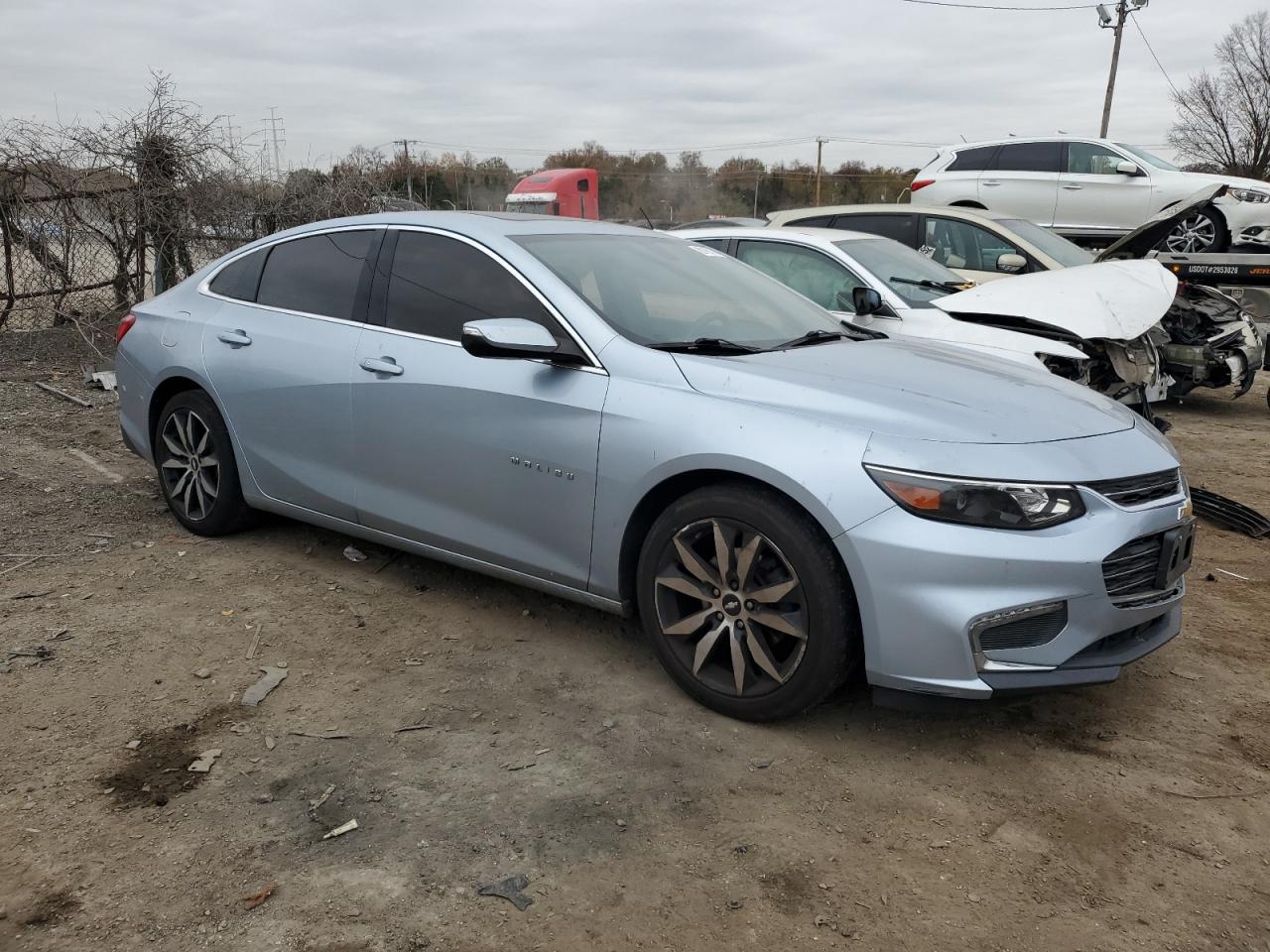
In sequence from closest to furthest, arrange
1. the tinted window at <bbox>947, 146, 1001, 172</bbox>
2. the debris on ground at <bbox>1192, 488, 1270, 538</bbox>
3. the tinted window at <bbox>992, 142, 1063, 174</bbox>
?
the debris on ground at <bbox>1192, 488, 1270, 538</bbox> < the tinted window at <bbox>992, 142, 1063, 174</bbox> < the tinted window at <bbox>947, 146, 1001, 172</bbox>

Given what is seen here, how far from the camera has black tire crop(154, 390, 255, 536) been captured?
4.83 metres

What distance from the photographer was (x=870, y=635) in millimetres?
3016

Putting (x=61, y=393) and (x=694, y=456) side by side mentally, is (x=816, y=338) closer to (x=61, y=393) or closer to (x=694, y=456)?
(x=694, y=456)

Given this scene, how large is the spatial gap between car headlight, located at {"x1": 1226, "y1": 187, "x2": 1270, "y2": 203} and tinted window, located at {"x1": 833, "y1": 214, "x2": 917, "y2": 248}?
633cm

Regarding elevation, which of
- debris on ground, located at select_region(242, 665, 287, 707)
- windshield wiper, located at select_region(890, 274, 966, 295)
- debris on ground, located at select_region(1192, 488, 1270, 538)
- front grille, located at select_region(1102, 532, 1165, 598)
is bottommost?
debris on ground, located at select_region(242, 665, 287, 707)

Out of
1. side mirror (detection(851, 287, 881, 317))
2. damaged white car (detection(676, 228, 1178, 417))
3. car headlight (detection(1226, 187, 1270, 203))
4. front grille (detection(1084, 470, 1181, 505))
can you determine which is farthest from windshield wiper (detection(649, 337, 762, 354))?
car headlight (detection(1226, 187, 1270, 203))

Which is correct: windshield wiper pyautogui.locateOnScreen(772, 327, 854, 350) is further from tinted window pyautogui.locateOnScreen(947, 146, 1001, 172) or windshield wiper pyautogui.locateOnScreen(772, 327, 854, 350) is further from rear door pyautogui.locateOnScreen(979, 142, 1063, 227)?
tinted window pyautogui.locateOnScreen(947, 146, 1001, 172)

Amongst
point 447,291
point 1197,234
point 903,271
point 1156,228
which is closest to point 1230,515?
point 903,271

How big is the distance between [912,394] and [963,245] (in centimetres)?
599

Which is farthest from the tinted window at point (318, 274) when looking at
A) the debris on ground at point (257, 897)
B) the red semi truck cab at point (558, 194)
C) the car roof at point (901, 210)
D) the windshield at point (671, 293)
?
the red semi truck cab at point (558, 194)

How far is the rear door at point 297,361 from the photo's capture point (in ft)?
14.1

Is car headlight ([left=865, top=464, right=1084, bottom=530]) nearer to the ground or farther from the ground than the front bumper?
farther from the ground

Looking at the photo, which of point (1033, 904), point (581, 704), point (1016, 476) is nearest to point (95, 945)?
point (581, 704)

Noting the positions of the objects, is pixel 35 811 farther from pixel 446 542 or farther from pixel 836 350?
pixel 836 350
